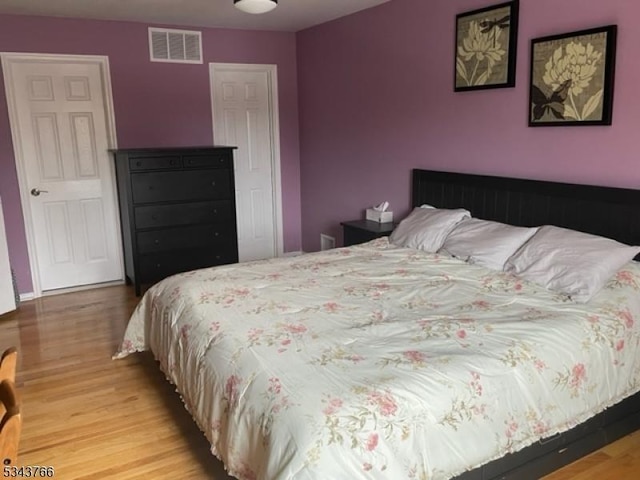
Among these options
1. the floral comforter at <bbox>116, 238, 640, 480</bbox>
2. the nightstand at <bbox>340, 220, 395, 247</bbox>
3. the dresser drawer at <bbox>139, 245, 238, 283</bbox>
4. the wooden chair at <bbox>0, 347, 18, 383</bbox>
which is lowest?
the dresser drawer at <bbox>139, 245, 238, 283</bbox>

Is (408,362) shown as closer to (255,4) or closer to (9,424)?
(9,424)

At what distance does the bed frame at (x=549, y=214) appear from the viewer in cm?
213

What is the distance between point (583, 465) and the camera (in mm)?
2322

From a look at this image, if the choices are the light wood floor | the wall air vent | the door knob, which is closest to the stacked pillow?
the light wood floor

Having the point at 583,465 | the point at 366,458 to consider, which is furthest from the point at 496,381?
the point at 583,465

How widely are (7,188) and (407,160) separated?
3.27 meters

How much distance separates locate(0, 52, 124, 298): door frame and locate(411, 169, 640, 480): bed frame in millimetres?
2707

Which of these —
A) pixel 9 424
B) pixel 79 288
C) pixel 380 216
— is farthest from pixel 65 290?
pixel 9 424

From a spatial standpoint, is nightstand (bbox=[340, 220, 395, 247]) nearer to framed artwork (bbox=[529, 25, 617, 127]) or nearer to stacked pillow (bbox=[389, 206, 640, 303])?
stacked pillow (bbox=[389, 206, 640, 303])

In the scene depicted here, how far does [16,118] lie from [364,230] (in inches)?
117

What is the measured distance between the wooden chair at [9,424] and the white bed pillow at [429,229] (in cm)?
259

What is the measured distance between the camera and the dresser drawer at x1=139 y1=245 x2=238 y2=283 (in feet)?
15.4

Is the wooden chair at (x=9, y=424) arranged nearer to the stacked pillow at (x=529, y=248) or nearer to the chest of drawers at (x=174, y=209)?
the stacked pillow at (x=529, y=248)

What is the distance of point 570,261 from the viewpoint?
2.62m
